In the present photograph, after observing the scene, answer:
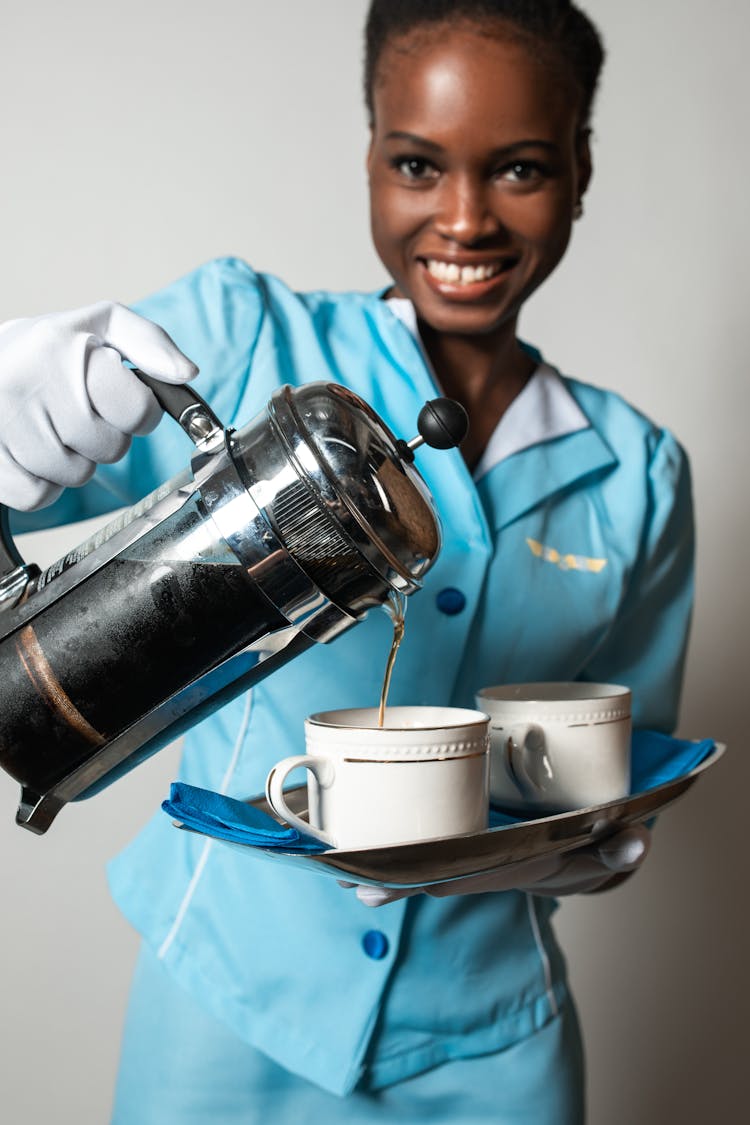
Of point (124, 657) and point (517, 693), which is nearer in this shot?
point (124, 657)

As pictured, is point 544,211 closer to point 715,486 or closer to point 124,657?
point 124,657

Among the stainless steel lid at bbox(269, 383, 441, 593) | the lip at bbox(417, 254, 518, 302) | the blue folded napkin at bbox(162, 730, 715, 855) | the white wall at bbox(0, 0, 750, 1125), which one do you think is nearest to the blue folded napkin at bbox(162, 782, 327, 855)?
the blue folded napkin at bbox(162, 730, 715, 855)

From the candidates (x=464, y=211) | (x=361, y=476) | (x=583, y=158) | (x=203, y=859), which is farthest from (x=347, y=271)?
(x=361, y=476)

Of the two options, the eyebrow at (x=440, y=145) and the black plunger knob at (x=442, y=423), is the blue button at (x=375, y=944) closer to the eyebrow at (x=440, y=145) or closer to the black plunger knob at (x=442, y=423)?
the black plunger knob at (x=442, y=423)

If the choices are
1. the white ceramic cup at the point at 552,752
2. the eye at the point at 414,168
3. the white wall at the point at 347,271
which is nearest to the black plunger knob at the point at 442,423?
the white ceramic cup at the point at 552,752

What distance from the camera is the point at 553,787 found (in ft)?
2.92

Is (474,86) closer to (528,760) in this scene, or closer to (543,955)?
(528,760)

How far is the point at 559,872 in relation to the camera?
962 millimetres

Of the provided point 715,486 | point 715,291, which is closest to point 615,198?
point 715,291

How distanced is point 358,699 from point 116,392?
35 cm

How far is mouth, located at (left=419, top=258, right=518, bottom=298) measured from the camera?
999 millimetres

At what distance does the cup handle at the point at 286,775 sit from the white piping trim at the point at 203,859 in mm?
217

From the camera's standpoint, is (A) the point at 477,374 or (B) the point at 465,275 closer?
(B) the point at 465,275

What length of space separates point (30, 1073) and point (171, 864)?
840 mm
